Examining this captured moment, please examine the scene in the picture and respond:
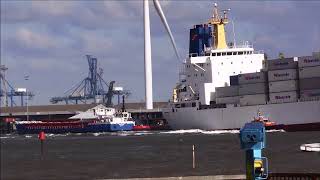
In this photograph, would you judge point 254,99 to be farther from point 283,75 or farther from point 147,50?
point 147,50

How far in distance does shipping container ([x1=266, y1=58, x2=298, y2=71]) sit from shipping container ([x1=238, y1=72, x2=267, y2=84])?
4.02ft

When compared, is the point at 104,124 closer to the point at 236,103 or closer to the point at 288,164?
the point at 236,103

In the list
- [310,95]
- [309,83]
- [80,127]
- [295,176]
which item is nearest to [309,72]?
[309,83]

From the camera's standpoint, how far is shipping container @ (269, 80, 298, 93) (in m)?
78.7

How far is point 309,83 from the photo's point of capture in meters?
78.4

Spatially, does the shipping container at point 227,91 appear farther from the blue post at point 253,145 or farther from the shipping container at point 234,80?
the blue post at point 253,145

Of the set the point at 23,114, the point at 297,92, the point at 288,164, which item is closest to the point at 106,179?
the point at 288,164

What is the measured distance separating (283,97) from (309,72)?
4.67 metres

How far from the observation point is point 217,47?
9900 cm

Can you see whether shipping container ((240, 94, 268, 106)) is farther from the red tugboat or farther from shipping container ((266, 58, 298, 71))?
the red tugboat

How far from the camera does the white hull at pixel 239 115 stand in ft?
258

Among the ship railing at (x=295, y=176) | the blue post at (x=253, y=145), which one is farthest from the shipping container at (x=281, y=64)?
the blue post at (x=253, y=145)

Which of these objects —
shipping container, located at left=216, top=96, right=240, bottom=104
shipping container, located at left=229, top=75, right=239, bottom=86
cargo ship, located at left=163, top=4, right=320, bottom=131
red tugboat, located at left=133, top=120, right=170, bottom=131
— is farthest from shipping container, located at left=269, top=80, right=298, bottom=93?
red tugboat, located at left=133, top=120, right=170, bottom=131

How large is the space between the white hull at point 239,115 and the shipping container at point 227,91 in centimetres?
214
